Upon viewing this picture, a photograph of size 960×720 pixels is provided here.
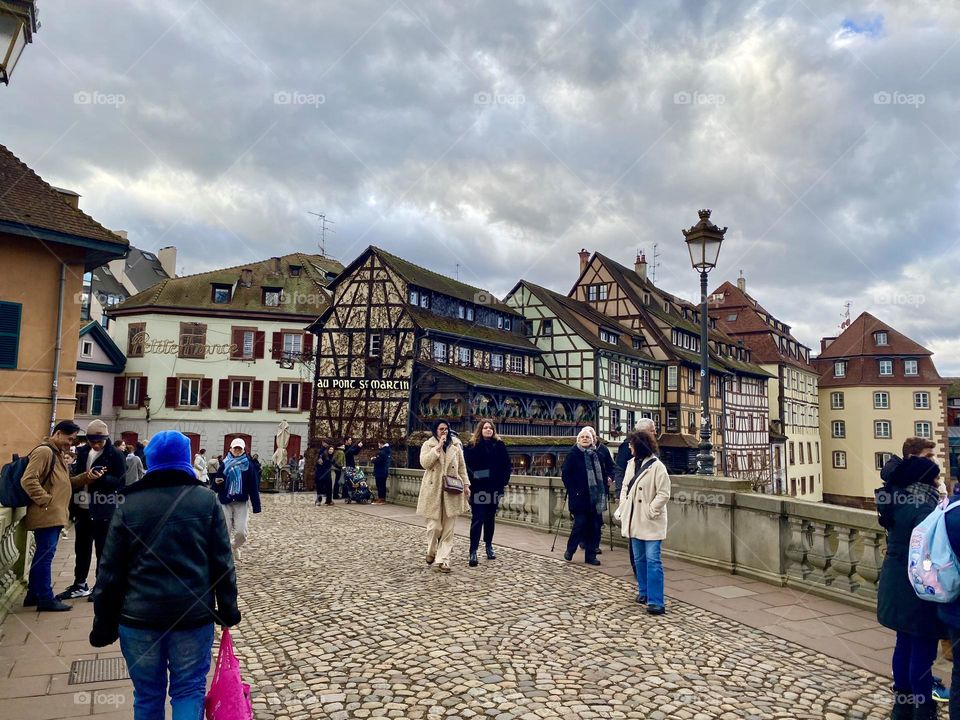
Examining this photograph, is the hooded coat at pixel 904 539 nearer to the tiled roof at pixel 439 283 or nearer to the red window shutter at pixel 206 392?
→ the tiled roof at pixel 439 283

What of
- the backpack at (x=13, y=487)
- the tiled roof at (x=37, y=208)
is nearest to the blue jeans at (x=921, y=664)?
the backpack at (x=13, y=487)

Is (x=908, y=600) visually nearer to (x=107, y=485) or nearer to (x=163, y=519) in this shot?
(x=163, y=519)

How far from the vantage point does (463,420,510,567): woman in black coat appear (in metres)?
8.73

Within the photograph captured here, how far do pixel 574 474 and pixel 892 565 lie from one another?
4.81m

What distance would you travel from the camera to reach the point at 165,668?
3180 millimetres

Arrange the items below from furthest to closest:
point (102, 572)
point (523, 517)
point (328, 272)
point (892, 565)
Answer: point (328, 272) → point (523, 517) → point (892, 565) → point (102, 572)

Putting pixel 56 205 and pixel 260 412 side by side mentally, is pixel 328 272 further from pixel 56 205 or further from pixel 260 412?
pixel 56 205

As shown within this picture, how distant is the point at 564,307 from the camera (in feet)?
126

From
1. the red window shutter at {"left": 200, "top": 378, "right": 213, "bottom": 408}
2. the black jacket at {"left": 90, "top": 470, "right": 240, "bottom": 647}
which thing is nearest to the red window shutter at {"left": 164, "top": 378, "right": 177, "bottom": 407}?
the red window shutter at {"left": 200, "top": 378, "right": 213, "bottom": 408}

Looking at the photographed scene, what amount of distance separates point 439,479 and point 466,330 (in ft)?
78.2

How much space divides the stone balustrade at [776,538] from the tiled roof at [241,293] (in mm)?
30700

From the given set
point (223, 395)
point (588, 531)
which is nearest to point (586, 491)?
point (588, 531)

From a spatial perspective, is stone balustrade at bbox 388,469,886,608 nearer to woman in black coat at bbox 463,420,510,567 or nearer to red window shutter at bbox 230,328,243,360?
woman in black coat at bbox 463,420,510,567

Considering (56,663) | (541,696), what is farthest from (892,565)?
(56,663)
